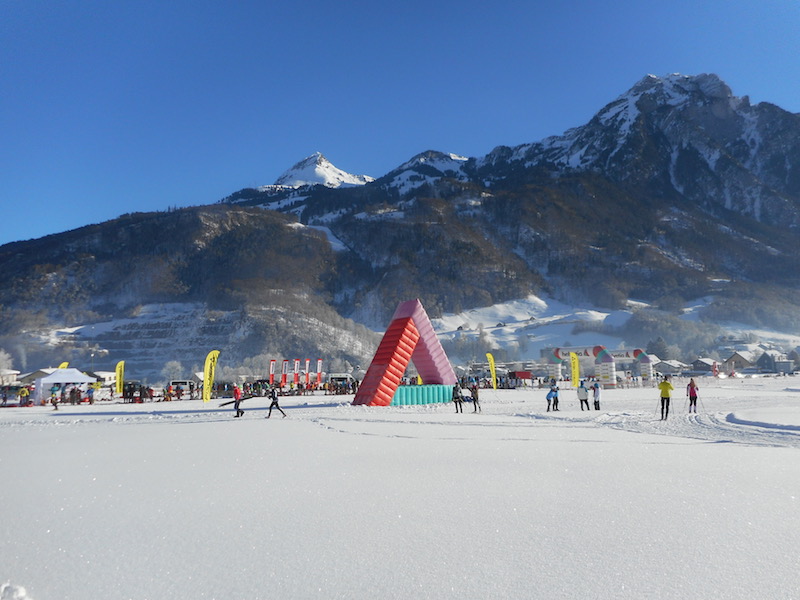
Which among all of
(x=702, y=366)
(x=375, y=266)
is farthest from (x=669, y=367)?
(x=375, y=266)

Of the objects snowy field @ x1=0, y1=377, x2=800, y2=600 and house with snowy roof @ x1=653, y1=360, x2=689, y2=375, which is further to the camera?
house with snowy roof @ x1=653, y1=360, x2=689, y2=375

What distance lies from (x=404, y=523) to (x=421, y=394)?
2192 centimetres

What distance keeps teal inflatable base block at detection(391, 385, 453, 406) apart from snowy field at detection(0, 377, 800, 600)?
15.5 metres

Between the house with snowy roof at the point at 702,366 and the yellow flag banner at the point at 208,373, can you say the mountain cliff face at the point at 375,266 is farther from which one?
the yellow flag banner at the point at 208,373

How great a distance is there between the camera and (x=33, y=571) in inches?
154

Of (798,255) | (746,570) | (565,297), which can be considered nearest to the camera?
(746,570)

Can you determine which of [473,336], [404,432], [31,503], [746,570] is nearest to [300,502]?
[31,503]

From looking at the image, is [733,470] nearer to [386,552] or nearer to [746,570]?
[746,570]

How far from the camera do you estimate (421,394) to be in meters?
26.7

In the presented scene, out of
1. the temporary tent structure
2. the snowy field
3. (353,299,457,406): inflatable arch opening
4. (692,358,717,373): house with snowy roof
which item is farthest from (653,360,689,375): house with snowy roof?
the snowy field

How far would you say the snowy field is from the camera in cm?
362

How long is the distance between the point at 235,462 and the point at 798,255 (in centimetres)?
20833

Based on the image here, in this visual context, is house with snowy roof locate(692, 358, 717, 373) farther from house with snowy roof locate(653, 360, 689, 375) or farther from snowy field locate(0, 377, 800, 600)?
snowy field locate(0, 377, 800, 600)

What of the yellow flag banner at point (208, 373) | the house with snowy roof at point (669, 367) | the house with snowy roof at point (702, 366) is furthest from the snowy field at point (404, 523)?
the house with snowy roof at point (702, 366)
